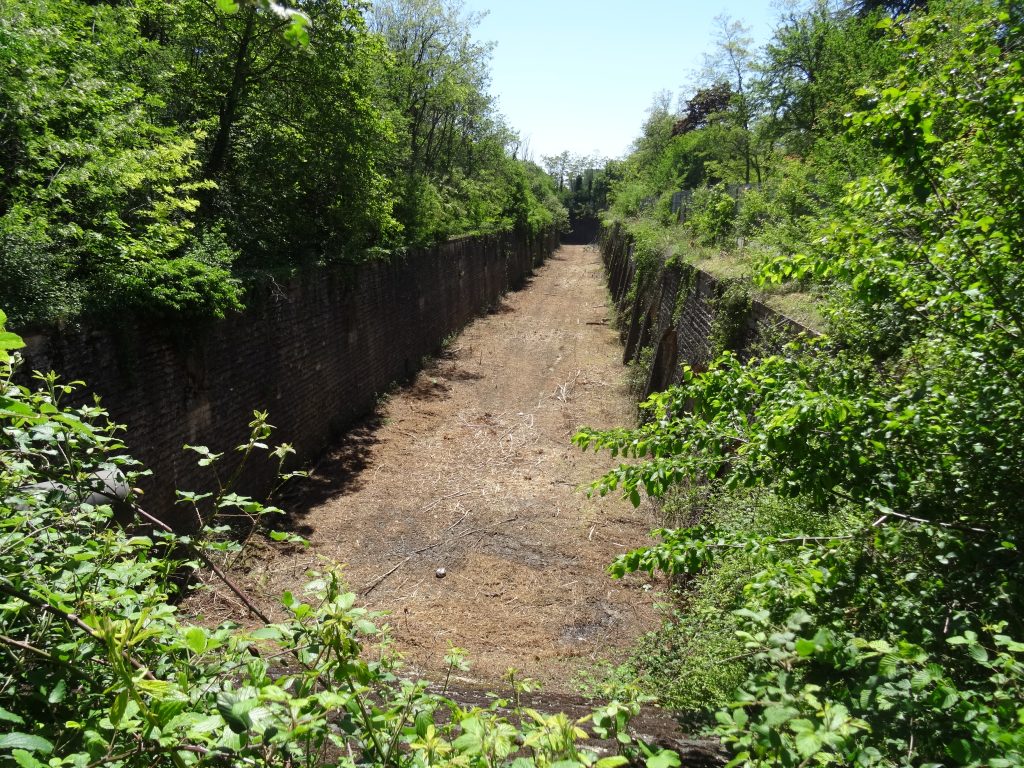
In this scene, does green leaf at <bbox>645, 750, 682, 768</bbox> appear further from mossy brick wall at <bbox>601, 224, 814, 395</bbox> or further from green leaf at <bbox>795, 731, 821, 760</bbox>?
mossy brick wall at <bbox>601, 224, 814, 395</bbox>

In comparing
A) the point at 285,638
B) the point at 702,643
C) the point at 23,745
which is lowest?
the point at 702,643

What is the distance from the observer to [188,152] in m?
6.79

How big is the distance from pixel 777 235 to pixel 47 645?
8.94 meters

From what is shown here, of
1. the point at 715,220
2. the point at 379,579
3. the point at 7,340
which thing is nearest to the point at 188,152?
the point at 379,579

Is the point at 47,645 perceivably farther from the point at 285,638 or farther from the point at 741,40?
the point at 741,40

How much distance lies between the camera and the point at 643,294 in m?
15.6

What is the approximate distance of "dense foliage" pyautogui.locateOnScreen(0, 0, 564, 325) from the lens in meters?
4.96

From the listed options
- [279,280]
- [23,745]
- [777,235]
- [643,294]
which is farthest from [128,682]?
[643,294]

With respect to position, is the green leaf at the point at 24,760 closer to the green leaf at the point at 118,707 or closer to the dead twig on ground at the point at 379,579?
the green leaf at the point at 118,707

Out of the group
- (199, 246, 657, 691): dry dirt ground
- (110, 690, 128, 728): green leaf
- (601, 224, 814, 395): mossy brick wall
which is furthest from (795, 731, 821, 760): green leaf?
(601, 224, 814, 395): mossy brick wall

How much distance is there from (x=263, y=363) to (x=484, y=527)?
11.9 feet

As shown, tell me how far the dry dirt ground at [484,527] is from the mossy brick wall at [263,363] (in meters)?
0.83

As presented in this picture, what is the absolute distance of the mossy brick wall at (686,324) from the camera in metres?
6.57

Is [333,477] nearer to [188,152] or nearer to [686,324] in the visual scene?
[188,152]
